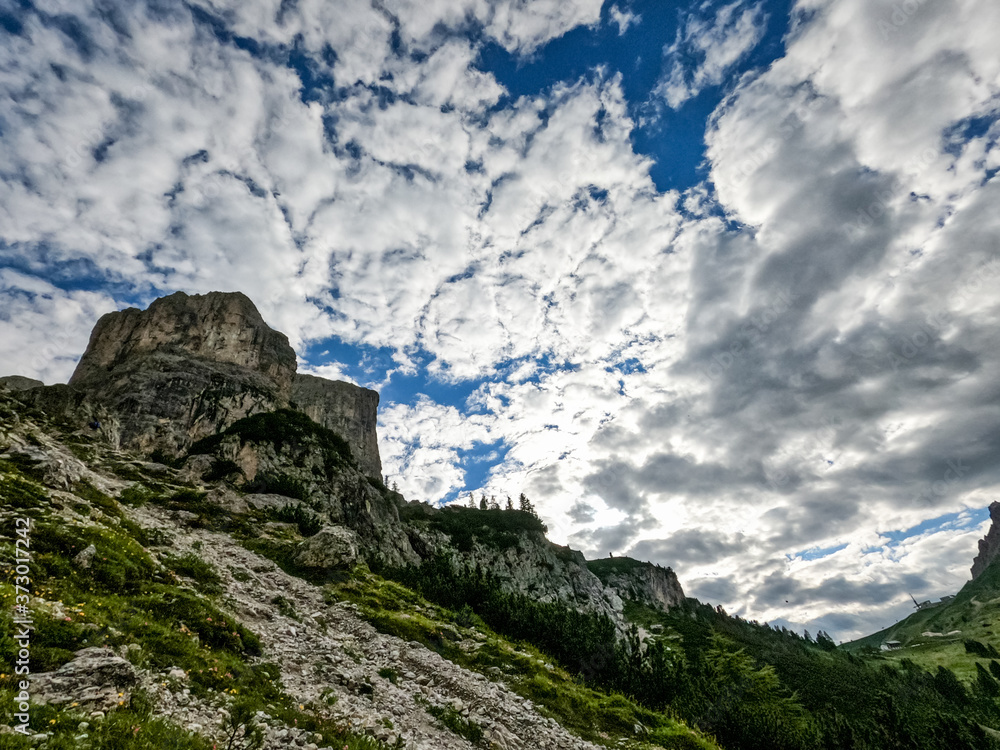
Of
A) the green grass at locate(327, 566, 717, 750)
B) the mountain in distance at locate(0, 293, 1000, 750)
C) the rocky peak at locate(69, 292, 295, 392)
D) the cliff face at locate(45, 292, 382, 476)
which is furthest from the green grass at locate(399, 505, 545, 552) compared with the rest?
the green grass at locate(327, 566, 717, 750)

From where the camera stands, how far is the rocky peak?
388 feet

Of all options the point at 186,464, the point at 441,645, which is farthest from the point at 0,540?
the point at 186,464

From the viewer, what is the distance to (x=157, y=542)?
28969mm

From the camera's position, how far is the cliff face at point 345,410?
17862 centimetres

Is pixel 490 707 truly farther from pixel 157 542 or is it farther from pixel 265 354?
pixel 265 354

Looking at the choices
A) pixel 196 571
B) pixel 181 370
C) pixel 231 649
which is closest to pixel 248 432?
pixel 181 370

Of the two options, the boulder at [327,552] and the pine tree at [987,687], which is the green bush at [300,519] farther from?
the pine tree at [987,687]

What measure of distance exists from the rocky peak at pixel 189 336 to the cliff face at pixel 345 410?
41.2m

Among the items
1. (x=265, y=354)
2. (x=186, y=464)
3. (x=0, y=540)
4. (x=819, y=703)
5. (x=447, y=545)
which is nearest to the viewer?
(x=0, y=540)

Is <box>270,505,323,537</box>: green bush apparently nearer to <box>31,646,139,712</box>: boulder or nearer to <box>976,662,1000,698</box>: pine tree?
<box>31,646,139,712</box>: boulder

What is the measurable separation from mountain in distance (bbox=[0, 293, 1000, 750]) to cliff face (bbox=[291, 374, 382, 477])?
239 feet

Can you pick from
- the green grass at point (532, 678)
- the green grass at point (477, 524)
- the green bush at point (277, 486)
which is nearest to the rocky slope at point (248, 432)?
the green bush at point (277, 486)

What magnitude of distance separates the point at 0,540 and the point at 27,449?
17.9m

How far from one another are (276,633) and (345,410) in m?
171
